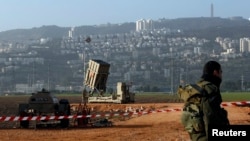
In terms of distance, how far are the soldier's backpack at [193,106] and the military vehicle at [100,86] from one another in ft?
121

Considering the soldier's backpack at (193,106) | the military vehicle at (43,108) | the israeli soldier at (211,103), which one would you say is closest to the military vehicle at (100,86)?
the military vehicle at (43,108)

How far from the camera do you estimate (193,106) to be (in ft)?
22.6

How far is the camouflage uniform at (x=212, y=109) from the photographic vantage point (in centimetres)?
659

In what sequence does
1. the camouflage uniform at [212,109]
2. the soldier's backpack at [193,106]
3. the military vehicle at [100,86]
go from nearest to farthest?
the camouflage uniform at [212,109]
the soldier's backpack at [193,106]
the military vehicle at [100,86]

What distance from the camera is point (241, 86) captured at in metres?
167

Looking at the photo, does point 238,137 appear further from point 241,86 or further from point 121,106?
point 241,86

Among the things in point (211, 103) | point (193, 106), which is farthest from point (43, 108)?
point (211, 103)

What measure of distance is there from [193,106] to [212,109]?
0.94ft

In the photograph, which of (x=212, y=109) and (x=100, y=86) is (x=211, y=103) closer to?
(x=212, y=109)

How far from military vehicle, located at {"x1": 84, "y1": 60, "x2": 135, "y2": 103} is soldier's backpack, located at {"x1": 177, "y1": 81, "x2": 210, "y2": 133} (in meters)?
36.7

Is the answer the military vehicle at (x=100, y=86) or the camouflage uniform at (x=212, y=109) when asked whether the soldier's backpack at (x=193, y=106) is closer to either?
the camouflage uniform at (x=212, y=109)

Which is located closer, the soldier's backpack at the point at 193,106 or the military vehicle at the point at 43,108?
the soldier's backpack at the point at 193,106

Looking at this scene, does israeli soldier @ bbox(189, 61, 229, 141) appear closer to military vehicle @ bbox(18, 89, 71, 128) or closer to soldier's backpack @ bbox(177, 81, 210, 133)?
soldier's backpack @ bbox(177, 81, 210, 133)

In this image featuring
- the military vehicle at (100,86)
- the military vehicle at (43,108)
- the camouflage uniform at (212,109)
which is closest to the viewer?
the camouflage uniform at (212,109)
